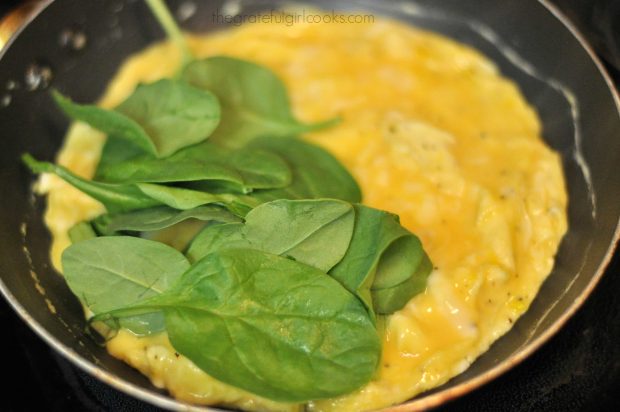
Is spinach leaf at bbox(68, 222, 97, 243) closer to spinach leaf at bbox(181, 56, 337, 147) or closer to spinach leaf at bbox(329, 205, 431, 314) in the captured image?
spinach leaf at bbox(181, 56, 337, 147)

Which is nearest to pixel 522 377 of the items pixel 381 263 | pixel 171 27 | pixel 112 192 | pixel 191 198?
pixel 381 263

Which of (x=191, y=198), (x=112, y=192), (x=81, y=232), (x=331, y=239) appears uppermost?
(x=331, y=239)

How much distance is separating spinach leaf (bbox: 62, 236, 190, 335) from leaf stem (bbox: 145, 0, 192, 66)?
0.58 metres

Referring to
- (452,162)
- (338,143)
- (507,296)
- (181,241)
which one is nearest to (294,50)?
(338,143)

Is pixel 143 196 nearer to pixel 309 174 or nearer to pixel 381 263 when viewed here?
pixel 309 174

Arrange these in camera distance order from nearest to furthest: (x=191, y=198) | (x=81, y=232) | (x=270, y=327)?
1. (x=270, y=327)
2. (x=191, y=198)
3. (x=81, y=232)

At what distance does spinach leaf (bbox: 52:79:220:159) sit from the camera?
47.4 inches

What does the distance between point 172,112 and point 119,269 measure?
0.36 m

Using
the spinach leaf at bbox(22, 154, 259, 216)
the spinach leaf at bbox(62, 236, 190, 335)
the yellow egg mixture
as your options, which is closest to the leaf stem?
the yellow egg mixture

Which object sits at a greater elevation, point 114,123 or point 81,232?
point 114,123

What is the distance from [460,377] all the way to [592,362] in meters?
0.24

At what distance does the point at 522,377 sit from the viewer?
1.09m

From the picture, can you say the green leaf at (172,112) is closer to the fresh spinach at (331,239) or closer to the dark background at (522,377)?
the fresh spinach at (331,239)

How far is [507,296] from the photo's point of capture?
1.15 m
